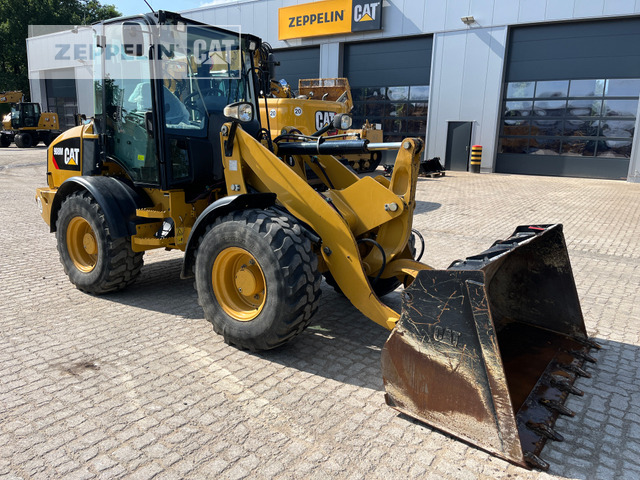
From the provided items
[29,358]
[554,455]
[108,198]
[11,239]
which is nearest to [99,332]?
[29,358]

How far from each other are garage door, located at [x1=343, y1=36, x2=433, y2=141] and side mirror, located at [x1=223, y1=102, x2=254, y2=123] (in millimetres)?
19024

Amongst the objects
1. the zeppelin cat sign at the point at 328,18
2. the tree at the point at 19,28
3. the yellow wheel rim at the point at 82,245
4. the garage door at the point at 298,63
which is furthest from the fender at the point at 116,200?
the tree at the point at 19,28

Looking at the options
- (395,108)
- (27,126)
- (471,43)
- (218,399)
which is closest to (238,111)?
(218,399)

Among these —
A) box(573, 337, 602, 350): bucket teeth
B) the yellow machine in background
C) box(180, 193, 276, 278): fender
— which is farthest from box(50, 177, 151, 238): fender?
the yellow machine in background

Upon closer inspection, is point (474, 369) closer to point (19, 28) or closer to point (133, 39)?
point (133, 39)

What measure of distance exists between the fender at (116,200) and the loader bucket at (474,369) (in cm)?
301

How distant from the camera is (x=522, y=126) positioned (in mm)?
19906

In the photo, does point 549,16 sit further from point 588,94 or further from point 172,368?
point 172,368

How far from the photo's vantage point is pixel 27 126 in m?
30.3

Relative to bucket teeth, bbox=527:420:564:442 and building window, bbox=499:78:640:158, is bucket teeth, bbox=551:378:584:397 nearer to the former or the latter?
bucket teeth, bbox=527:420:564:442

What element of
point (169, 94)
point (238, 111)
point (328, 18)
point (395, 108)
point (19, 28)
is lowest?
point (238, 111)

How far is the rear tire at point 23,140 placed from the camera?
30266 millimetres

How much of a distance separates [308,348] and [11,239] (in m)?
6.14

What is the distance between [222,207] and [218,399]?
1.48 m
